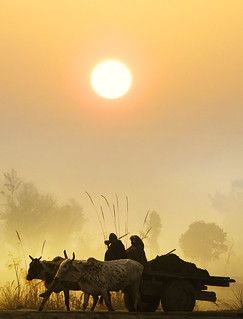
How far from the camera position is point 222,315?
38.2 feet

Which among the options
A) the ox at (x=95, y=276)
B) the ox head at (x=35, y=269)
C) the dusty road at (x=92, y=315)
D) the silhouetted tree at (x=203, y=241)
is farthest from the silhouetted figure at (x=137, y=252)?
the silhouetted tree at (x=203, y=241)

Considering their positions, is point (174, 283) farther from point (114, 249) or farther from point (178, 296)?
point (114, 249)

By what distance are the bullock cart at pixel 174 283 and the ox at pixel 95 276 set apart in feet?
3.49

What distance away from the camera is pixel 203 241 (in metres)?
76.9

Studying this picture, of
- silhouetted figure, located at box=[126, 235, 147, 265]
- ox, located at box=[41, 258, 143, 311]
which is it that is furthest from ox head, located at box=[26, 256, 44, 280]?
silhouetted figure, located at box=[126, 235, 147, 265]

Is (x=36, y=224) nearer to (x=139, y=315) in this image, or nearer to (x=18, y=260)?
(x=18, y=260)

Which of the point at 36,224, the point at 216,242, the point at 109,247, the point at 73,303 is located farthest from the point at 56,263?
the point at 216,242

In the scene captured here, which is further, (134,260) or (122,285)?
(134,260)

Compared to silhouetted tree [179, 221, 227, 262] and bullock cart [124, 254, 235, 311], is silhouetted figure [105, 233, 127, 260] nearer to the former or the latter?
bullock cart [124, 254, 235, 311]

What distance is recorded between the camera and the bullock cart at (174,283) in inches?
524

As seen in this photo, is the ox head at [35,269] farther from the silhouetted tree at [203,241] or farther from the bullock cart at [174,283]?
the silhouetted tree at [203,241]

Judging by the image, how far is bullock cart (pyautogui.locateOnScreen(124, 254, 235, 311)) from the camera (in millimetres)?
13312

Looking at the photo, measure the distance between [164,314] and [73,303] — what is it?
6391mm

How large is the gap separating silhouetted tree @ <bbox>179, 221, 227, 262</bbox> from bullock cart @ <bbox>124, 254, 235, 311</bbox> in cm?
6250
